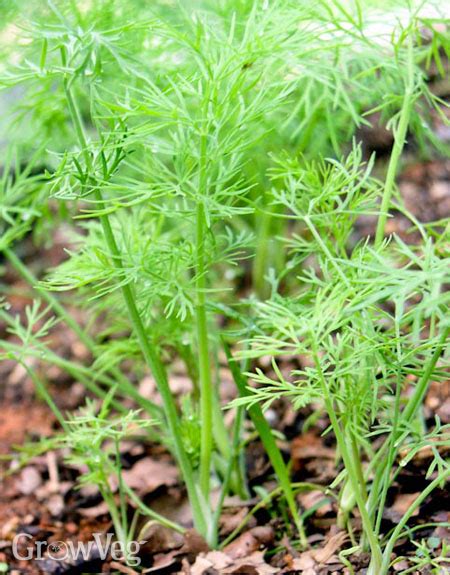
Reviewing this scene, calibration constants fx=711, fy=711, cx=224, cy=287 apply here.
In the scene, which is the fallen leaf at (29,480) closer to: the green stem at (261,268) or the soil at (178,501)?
the soil at (178,501)

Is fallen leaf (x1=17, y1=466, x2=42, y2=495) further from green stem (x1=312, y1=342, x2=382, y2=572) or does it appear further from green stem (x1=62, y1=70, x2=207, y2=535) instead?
green stem (x1=312, y1=342, x2=382, y2=572)

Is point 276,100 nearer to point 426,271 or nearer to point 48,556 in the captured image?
point 426,271

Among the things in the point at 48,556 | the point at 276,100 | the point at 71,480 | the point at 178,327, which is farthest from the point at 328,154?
the point at 48,556

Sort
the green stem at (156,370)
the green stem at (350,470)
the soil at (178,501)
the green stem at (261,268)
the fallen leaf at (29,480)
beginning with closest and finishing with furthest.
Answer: the green stem at (350,470) < the green stem at (156,370) < the soil at (178,501) < the fallen leaf at (29,480) < the green stem at (261,268)

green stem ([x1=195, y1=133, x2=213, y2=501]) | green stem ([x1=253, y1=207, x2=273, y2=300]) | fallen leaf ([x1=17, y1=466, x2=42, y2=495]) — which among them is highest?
green stem ([x1=195, y1=133, x2=213, y2=501])

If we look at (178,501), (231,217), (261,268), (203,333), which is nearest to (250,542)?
A: (178,501)

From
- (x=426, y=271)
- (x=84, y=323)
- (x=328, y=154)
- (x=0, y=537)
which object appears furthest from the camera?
(x=84, y=323)

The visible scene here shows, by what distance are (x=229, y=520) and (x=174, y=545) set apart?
0.35 feet

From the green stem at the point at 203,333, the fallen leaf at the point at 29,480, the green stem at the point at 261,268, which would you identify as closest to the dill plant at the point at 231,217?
the green stem at the point at 203,333

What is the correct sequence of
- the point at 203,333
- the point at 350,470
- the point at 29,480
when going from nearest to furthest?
the point at 350,470 → the point at 203,333 → the point at 29,480

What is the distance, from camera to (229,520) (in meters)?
1.28

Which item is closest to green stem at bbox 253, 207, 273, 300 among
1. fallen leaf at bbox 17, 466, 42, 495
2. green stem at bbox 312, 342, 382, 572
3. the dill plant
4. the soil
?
the soil

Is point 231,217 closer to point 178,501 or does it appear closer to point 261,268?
point 178,501

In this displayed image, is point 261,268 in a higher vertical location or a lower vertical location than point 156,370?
lower
